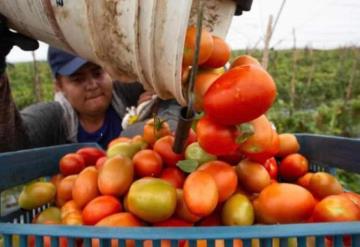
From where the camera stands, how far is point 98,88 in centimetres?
218

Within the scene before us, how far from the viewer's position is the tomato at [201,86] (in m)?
0.84

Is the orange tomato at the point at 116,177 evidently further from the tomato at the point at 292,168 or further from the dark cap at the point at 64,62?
the dark cap at the point at 64,62

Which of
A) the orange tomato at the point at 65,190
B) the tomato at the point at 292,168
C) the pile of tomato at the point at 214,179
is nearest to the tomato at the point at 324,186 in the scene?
the pile of tomato at the point at 214,179

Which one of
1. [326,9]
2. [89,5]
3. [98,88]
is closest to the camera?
[89,5]

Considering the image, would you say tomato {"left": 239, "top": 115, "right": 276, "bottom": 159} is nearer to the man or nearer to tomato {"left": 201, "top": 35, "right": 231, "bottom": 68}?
tomato {"left": 201, "top": 35, "right": 231, "bottom": 68}

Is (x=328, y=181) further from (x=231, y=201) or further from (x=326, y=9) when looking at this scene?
(x=326, y=9)

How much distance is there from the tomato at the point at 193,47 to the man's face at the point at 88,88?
1.37 meters

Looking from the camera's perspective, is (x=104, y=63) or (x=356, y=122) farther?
(x=356, y=122)

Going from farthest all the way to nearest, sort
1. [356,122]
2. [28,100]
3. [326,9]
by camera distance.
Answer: [326,9]
[28,100]
[356,122]

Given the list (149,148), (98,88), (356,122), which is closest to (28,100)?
(356,122)

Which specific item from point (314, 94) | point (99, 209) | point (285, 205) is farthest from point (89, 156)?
point (314, 94)

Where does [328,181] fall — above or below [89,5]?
below

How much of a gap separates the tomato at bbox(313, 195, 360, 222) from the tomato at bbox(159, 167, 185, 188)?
268mm

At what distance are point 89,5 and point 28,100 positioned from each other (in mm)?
10864
